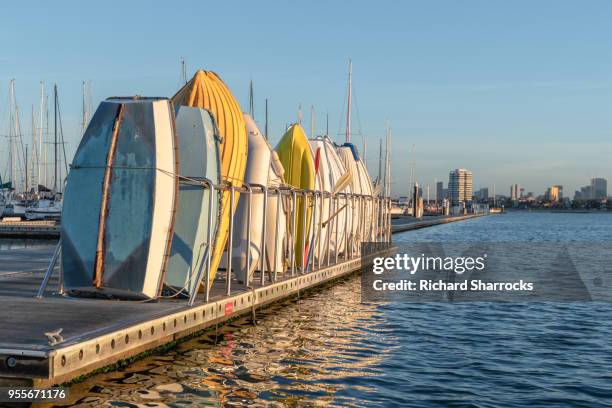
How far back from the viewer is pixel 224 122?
58.6 ft

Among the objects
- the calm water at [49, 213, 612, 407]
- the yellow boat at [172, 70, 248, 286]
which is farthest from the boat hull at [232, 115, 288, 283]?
the calm water at [49, 213, 612, 407]

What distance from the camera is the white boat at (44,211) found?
202 feet

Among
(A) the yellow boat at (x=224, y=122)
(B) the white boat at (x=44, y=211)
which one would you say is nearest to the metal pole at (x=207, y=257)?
(A) the yellow boat at (x=224, y=122)

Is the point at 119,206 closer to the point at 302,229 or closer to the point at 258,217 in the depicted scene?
the point at 258,217

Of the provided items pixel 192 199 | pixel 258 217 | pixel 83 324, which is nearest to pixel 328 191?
pixel 258 217

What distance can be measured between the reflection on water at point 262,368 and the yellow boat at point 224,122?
2.35 m

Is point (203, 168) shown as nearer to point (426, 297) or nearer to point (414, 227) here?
point (426, 297)

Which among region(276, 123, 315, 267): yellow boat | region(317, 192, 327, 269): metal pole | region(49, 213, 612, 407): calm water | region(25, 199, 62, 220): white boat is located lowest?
region(49, 213, 612, 407): calm water

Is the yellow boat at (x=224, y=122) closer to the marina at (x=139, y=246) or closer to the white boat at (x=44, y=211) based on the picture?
the marina at (x=139, y=246)

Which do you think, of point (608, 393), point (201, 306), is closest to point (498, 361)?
point (608, 393)

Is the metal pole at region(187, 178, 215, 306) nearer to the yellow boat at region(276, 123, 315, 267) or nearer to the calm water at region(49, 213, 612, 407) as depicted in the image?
the calm water at region(49, 213, 612, 407)

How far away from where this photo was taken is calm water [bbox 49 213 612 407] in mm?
11172

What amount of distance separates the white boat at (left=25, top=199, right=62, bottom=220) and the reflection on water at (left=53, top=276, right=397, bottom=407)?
47.0 metres

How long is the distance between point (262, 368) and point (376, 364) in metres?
2.06
